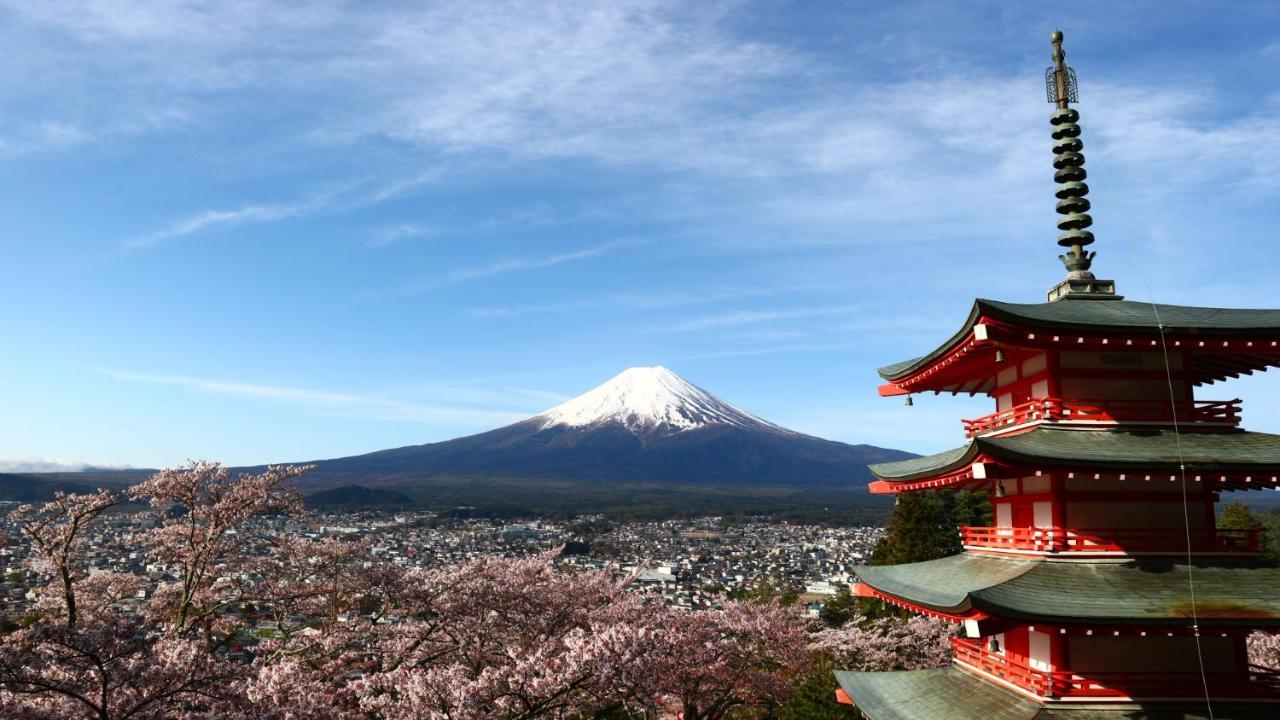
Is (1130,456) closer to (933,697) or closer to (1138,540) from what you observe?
(1138,540)

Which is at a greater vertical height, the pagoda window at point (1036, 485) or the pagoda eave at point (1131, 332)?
the pagoda eave at point (1131, 332)

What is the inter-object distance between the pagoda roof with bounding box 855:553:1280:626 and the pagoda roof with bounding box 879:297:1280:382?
10.4 ft

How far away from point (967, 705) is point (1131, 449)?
4.35 meters

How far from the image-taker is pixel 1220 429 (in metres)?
11.2

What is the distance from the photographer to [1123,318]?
11.1m

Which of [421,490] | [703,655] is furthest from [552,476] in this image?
[703,655]

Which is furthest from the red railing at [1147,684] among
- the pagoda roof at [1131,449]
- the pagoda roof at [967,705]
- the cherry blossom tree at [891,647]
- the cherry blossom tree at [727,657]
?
the cherry blossom tree at [891,647]

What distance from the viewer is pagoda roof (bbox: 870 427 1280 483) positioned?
33.1ft

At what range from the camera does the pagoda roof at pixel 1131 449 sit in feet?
33.1

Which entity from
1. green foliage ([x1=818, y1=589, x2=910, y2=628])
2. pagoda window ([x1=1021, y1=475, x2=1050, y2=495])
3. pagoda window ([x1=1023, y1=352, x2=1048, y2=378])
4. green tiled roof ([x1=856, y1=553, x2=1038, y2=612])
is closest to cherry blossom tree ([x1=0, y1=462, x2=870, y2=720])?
green tiled roof ([x1=856, y1=553, x2=1038, y2=612])

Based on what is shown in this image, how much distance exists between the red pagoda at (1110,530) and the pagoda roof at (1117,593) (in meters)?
0.03

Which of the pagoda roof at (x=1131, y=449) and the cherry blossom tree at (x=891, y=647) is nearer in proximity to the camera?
the pagoda roof at (x=1131, y=449)

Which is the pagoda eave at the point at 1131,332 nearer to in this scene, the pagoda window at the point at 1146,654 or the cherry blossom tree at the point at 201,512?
the pagoda window at the point at 1146,654

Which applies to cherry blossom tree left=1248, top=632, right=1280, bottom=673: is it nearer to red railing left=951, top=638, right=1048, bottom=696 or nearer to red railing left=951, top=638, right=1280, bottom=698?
red railing left=951, top=638, right=1280, bottom=698
